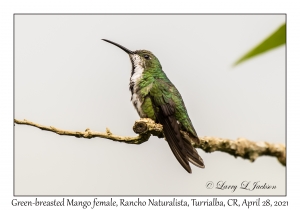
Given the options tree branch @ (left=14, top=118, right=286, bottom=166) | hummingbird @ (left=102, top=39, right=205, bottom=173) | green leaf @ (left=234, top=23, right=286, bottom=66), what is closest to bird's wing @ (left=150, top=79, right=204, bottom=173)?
hummingbird @ (left=102, top=39, right=205, bottom=173)

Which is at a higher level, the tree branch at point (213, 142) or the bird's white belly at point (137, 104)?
the bird's white belly at point (137, 104)

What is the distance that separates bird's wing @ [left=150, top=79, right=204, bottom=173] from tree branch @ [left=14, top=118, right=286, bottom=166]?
130 mm

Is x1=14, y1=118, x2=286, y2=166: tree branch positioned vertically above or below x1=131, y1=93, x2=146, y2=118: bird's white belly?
below

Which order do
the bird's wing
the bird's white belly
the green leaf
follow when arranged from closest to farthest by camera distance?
1. the green leaf
2. the bird's wing
3. the bird's white belly

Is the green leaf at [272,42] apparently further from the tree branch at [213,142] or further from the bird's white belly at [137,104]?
the bird's white belly at [137,104]

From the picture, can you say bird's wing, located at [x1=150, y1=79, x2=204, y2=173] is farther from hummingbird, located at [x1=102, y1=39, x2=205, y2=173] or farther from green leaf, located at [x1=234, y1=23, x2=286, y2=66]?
green leaf, located at [x1=234, y1=23, x2=286, y2=66]

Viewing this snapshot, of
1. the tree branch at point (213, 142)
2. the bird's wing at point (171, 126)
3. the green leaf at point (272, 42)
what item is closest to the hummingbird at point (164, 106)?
the bird's wing at point (171, 126)

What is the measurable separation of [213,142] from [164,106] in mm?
2032

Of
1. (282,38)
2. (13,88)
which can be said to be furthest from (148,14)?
(282,38)

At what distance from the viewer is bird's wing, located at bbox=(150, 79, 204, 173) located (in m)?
3.78

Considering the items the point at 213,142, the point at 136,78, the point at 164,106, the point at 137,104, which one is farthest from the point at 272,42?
the point at 136,78

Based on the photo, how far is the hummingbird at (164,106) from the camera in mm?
3885
